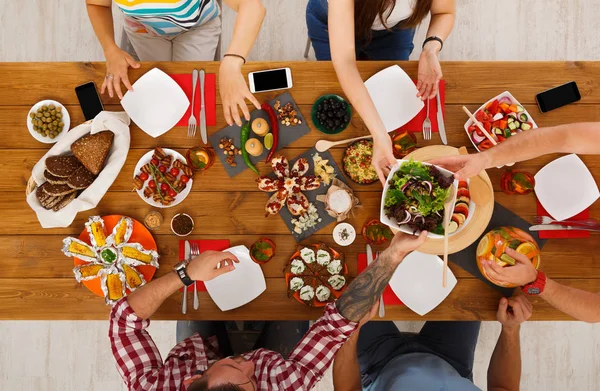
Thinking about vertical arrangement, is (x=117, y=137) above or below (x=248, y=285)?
above

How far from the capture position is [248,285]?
1776mm

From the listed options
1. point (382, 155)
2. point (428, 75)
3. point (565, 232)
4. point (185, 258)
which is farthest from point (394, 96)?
point (185, 258)

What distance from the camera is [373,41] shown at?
88.7 inches

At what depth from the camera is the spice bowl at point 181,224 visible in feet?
5.83

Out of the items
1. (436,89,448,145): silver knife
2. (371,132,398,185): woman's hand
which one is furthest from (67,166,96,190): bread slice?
(436,89,448,145): silver knife

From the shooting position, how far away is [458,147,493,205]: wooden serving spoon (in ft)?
5.44

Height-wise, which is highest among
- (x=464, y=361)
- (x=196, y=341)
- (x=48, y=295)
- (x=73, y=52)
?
(x=73, y=52)

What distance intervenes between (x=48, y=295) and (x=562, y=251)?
2137mm

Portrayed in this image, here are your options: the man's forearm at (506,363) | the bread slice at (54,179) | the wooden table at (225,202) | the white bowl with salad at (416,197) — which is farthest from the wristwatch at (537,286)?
the bread slice at (54,179)

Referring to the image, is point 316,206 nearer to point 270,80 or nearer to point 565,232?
point 270,80

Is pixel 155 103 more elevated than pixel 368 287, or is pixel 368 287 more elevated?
pixel 155 103

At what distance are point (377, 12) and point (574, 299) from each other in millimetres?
1404

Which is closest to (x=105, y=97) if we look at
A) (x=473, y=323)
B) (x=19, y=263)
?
(x=19, y=263)

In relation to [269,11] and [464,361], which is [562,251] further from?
[269,11]
